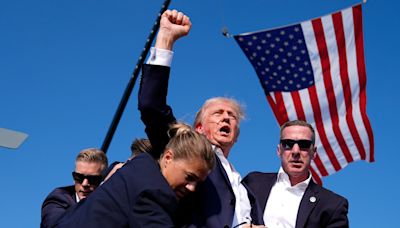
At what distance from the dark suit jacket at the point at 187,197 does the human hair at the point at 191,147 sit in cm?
17

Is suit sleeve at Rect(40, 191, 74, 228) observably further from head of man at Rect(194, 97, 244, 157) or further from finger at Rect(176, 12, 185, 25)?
finger at Rect(176, 12, 185, 25)

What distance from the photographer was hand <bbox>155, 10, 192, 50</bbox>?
339cm

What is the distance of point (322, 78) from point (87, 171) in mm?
5651

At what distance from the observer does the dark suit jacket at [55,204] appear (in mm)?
4364

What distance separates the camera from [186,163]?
3.06m

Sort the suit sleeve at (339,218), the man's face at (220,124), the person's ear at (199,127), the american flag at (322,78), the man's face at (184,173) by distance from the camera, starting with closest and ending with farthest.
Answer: the man's face at (184,173)
the man's face at (220,124)
the person's ear at (199,127)
the suit sleeve at (339,218)
the american flag at (322,78)

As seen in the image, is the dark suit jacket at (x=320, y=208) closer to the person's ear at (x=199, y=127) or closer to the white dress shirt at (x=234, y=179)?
the white dress shirt at (x=234, y=179)

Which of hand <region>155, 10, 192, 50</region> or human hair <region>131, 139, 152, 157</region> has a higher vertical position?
hand <region>155, 10, 192, 50</region>

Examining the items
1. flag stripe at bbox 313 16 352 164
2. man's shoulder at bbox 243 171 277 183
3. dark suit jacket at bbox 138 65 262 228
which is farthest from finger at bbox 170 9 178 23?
flag stripe at bbox 313 16 352 164

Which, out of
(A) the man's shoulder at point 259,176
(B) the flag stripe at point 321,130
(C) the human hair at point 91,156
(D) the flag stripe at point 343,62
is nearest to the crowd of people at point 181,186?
Result: (A) the man's shoulder at point 259,176

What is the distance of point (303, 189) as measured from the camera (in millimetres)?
4906

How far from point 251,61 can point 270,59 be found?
32cm

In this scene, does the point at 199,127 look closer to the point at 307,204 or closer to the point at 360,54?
the point at 307,204

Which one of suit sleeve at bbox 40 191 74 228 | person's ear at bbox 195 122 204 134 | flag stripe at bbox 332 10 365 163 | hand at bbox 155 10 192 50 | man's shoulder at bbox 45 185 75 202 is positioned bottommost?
suit sleeve at bbox 40 191 74 228
